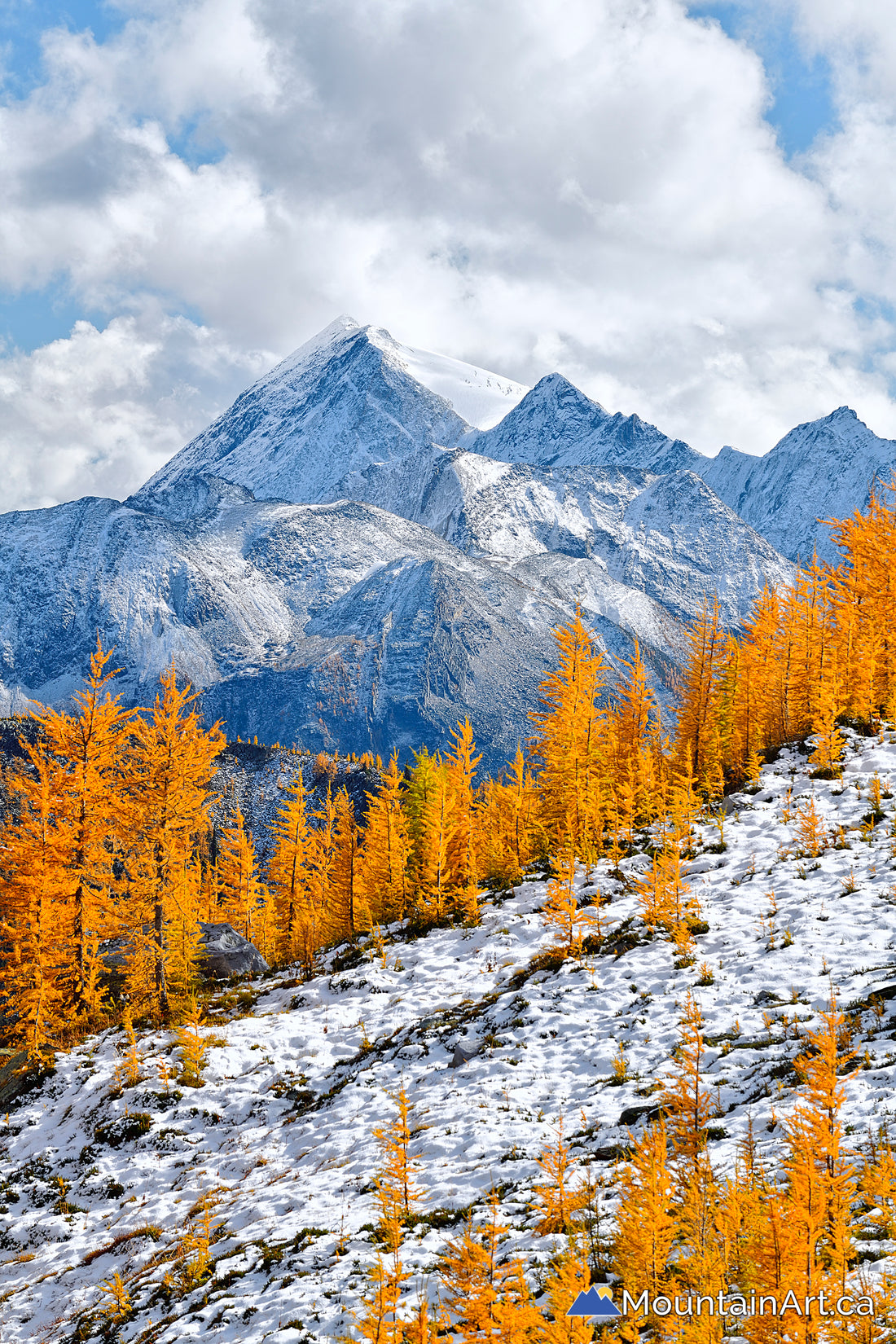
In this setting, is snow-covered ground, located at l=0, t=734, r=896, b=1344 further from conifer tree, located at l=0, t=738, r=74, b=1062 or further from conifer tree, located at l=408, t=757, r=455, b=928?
conifer tree, located at l=0, t=738, r=74, b=1062

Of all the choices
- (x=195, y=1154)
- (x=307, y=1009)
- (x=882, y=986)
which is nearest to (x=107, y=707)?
(x=307, y=1009)

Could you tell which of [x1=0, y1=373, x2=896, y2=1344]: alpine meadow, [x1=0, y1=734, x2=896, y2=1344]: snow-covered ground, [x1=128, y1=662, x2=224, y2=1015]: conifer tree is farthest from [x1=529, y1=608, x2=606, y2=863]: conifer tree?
[x1=128, y1=662, x2=224, y2=1015]: conifer tree

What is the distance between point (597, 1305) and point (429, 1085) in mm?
8562

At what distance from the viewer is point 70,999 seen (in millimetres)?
23812

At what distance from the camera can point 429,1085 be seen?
1434cm

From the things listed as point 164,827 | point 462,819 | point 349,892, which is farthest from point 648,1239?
point 349,892

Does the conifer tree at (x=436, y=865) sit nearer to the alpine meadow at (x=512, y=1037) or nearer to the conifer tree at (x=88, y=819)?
the alpine meadow at (x=512, y=1037)

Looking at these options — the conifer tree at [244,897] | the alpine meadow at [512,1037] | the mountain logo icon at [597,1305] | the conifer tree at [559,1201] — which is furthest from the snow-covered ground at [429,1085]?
the conifer tree at [244,897]

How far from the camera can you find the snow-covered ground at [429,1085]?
9711mm

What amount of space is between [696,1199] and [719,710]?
22612 millimetres

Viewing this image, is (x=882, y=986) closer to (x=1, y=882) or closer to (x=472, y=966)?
(x=472, y=966)

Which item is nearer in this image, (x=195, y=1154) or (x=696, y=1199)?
(x=696, y=1199)

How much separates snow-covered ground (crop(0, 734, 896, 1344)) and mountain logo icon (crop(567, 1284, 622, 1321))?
4.17ft

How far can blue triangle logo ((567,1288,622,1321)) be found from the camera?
241 inches
